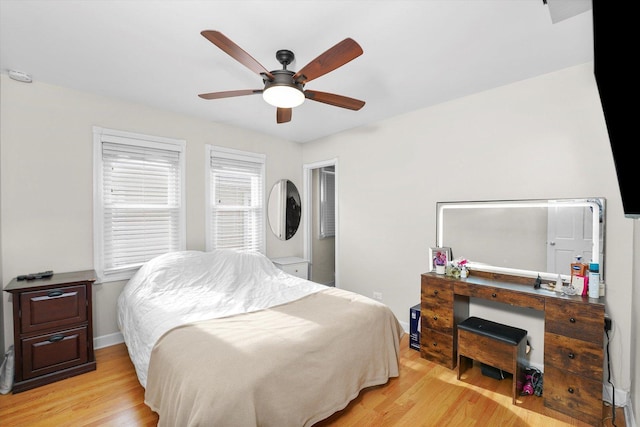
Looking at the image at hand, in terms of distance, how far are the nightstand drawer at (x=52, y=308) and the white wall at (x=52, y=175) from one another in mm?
473

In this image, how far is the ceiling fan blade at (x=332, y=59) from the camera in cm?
160

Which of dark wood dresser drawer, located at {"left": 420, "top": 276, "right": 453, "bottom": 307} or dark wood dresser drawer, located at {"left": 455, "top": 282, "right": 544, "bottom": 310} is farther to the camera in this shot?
dark wood dresser drawer, located at {"left": 420, "top": 276, "right": 453, "bottom": 307}

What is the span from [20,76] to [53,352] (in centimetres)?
236

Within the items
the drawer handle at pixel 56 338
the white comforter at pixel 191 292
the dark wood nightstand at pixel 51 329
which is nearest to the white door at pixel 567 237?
the white comforter at pixel 191 292

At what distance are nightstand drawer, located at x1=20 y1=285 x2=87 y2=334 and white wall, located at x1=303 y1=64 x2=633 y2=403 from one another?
9.61 feet

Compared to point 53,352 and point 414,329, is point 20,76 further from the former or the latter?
point 414,329

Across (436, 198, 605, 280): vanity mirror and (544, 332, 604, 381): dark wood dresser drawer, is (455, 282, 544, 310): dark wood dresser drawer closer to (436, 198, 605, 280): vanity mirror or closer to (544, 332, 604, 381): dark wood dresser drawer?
(544, 332, 604, 381): dark wood dresser drawer

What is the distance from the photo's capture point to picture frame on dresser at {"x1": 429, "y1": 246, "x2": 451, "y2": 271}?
2.88 metres

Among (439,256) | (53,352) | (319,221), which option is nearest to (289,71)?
(439,256)

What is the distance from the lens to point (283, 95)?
2086 millimetres

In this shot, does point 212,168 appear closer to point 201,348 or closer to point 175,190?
point 175,190

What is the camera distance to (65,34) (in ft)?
6.40

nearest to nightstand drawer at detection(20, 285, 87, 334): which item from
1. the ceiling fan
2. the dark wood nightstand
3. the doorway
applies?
the dark wood nightstand

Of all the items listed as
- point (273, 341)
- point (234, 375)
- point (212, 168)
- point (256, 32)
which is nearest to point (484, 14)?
point (256, 32)
